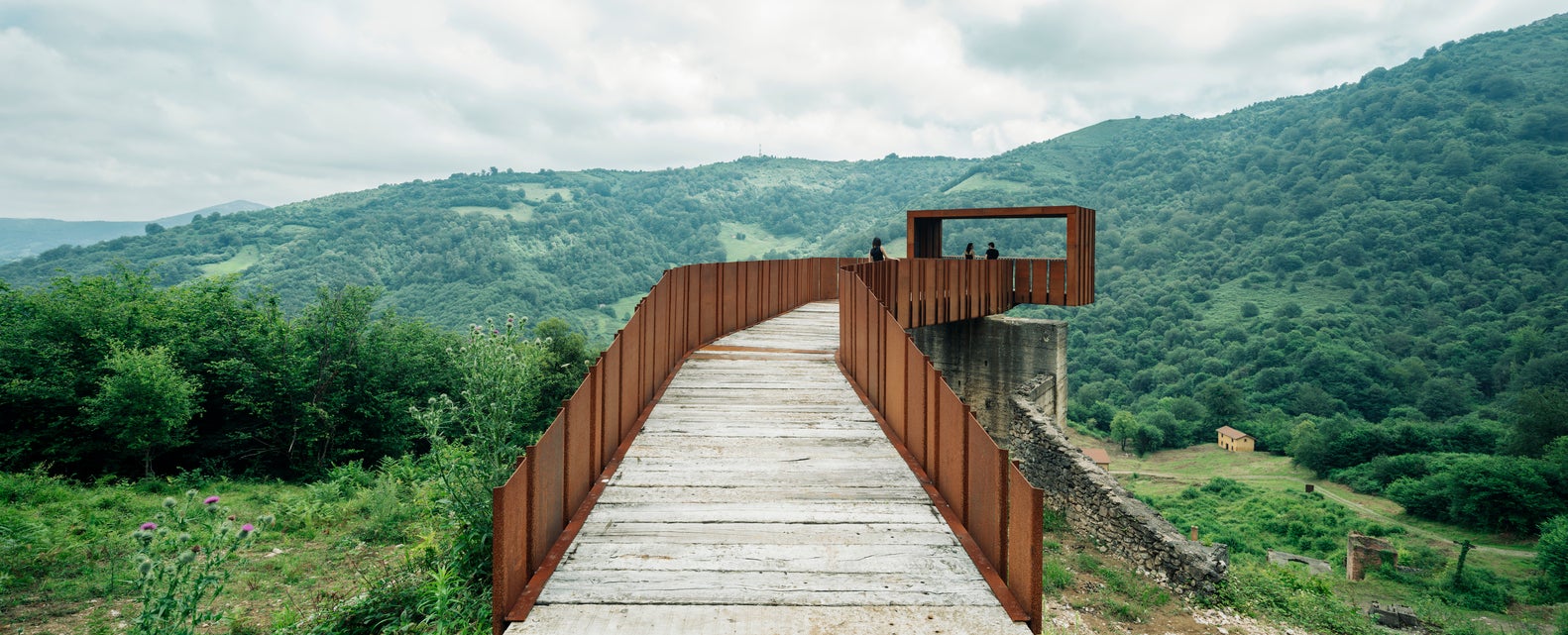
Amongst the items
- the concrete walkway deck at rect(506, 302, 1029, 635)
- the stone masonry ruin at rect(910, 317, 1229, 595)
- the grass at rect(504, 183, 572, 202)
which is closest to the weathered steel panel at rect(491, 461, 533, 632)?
the concrete walkway deck at rect(506, 302, 1029, 635)

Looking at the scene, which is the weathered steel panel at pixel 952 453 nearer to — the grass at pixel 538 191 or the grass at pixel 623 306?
the grass at pixel 623 306

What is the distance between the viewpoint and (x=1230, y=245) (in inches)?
3883

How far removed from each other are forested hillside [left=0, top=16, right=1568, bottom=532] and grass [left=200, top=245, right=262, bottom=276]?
2.17 feet

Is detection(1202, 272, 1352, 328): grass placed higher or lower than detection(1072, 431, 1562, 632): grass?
higher

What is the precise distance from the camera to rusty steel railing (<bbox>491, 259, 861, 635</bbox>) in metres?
3.52

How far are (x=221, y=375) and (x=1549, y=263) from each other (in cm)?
11811

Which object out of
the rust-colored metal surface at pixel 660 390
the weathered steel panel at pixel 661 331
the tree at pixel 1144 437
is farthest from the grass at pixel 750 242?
the weathered steel panel at pixel 661 331

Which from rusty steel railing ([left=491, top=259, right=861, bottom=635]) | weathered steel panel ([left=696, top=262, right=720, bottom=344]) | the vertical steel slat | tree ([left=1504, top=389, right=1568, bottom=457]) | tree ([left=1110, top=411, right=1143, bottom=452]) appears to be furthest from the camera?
tree ([left=1110, top=411, right=1143, bottom=452])

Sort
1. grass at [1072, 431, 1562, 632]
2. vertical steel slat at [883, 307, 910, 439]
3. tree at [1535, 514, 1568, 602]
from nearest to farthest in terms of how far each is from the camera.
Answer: vertical steel slat at [883, 307, 910, 439], grass at [1072, 431, 1562, 632], tree at [1535, 514, 1568, 602]

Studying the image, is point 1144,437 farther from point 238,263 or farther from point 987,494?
point 238,263

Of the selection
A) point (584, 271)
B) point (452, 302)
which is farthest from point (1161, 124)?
point (452, 302)

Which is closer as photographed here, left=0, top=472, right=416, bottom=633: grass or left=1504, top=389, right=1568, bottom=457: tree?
left=0, top=472, right=416, bottom=633: grass

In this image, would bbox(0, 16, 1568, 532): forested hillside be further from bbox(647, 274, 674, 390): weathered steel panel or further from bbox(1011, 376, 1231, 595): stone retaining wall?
bbox(647, 274, 674, 390): weathered steel panel

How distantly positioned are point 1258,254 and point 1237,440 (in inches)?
1665
